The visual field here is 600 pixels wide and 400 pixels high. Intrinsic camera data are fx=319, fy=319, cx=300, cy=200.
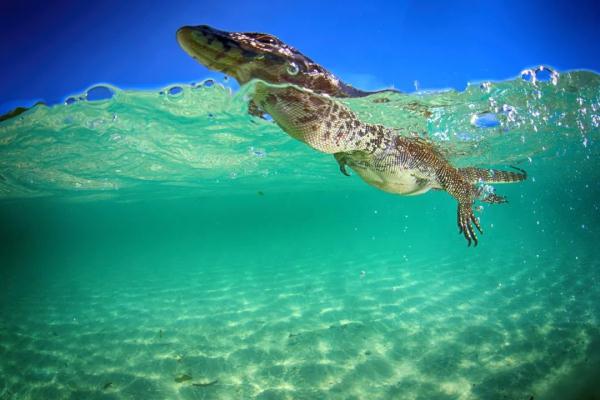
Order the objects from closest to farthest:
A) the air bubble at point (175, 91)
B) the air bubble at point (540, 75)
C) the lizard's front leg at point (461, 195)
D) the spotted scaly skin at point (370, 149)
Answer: the spotted scaly skin at point (370, 149) → the lizard's front leg at point (461, 195) → the air bubble at point (540, 75) → the air bubble at point (175, 91)

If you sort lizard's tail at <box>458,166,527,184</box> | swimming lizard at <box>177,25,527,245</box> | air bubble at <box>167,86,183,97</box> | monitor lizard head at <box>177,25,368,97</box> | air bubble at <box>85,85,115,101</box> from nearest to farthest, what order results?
monitor lizard head at <box>177,25,368,97</box> → swimming lizard at <box>177,25,527,245</box> → lizard's tail at <box>458,166,527,184</box> → air bubble at <box>85,85,115,101</box> → air bubble at <box>167,86,183,97</box>

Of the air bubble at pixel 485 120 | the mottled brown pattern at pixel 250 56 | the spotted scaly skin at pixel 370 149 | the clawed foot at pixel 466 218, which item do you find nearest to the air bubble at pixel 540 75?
the air bubble at pixel 485 120

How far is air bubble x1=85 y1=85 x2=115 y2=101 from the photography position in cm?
930

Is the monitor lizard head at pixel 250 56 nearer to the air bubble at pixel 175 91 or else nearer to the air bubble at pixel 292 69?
the air bubble at pixel 292 69

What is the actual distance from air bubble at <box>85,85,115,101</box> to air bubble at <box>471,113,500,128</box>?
12.1 metres

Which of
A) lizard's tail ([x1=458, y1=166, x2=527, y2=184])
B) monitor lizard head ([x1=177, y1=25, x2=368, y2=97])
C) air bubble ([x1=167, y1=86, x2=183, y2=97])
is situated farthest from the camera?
air bubble ([x1=167, y1=86, x2=183, y2=97])

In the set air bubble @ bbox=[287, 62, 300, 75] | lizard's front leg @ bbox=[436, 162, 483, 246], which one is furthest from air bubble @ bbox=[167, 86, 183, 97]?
lizard's front leg @ bbox=[436, 162, 483, 246]

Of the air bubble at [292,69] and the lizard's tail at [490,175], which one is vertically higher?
the air bubble at [292,69]

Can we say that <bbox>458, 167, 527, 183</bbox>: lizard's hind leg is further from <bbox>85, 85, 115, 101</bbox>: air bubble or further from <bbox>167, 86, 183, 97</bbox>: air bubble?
<bbox>85, 85, 115, 101</bbox>: air bubble

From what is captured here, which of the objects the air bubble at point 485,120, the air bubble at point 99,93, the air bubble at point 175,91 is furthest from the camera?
the air bubble at point 485,120

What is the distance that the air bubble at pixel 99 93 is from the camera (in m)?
9.30

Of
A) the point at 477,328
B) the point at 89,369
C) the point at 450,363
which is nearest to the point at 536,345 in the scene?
the point at 477,328

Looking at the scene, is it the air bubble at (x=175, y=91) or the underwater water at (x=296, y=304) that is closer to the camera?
the underwater water at (x=296, y=304)

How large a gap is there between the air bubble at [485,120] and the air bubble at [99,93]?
39.8 feet
